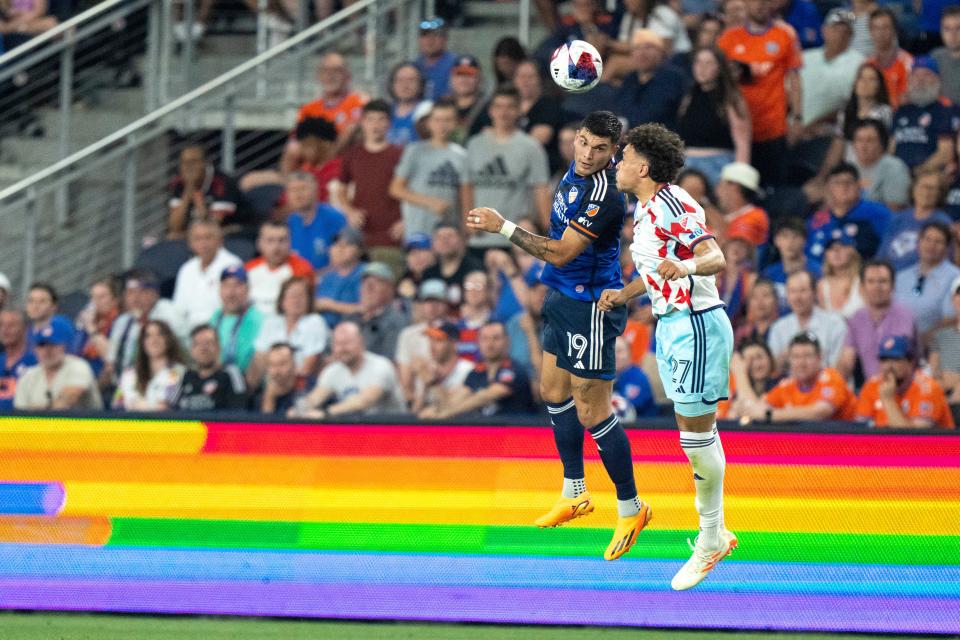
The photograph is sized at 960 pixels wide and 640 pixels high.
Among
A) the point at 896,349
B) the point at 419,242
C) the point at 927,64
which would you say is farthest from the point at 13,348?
the point at 927,64

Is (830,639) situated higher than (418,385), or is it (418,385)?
(418,385)

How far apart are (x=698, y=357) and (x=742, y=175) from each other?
4.66 metres

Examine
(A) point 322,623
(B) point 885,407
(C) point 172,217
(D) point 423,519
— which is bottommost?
(A) point 322,623

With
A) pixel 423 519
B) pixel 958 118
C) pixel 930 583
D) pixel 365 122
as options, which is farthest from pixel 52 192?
pixel 930 583

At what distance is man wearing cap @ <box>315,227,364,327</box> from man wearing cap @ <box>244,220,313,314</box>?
0.18 metres

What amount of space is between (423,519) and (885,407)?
3.20m

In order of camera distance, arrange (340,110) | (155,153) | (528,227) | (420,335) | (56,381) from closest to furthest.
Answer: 1. (420,335)
2. (56,381)
3. (528,227)
4. (340,110)
5. (155,153)

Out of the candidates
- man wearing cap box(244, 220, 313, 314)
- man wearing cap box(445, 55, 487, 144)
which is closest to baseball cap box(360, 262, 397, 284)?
man wearing cap box(244, 220, 313, 314)

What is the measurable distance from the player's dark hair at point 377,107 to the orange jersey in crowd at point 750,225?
3.38m

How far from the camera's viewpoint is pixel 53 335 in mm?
12336

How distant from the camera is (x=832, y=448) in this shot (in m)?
9.54

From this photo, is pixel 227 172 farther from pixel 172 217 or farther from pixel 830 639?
pixel 830 639

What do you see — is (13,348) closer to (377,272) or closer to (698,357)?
(377,272)

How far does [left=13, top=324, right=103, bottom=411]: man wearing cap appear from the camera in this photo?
1223cm
